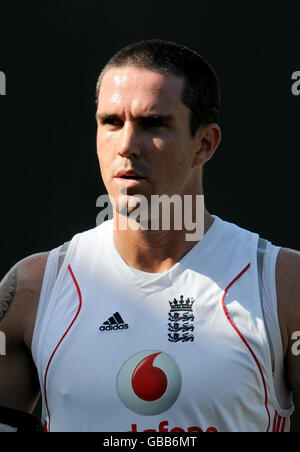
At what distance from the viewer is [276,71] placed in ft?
15.8

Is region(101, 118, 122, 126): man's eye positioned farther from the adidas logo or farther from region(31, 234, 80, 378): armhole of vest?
the adidas logo

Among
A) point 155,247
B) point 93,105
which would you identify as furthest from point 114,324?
point 93,105

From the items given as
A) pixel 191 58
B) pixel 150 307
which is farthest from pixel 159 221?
pixel 191 58

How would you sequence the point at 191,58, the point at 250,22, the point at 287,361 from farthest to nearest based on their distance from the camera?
the point at 250,22 → the point at 191,58 → the point at 287,361

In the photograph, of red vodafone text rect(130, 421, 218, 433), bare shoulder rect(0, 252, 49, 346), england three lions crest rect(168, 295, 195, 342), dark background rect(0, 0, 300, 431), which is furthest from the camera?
dark background rect(0, 0, 300, 431)

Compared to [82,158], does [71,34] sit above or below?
above

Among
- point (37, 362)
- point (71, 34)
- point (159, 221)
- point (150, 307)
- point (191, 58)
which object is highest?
point (71, 34)

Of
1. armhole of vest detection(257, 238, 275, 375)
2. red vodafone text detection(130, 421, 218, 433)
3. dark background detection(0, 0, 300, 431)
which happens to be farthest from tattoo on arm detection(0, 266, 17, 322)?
dark background detection(0, 0, 300, 431)

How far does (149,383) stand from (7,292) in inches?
23.2

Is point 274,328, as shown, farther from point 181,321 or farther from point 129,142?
point 129,142

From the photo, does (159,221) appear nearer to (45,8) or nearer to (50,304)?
(50,304)

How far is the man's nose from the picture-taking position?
2.64 m

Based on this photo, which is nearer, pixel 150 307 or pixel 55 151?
pixel 150 307

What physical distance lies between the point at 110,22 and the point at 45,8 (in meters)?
0.37
